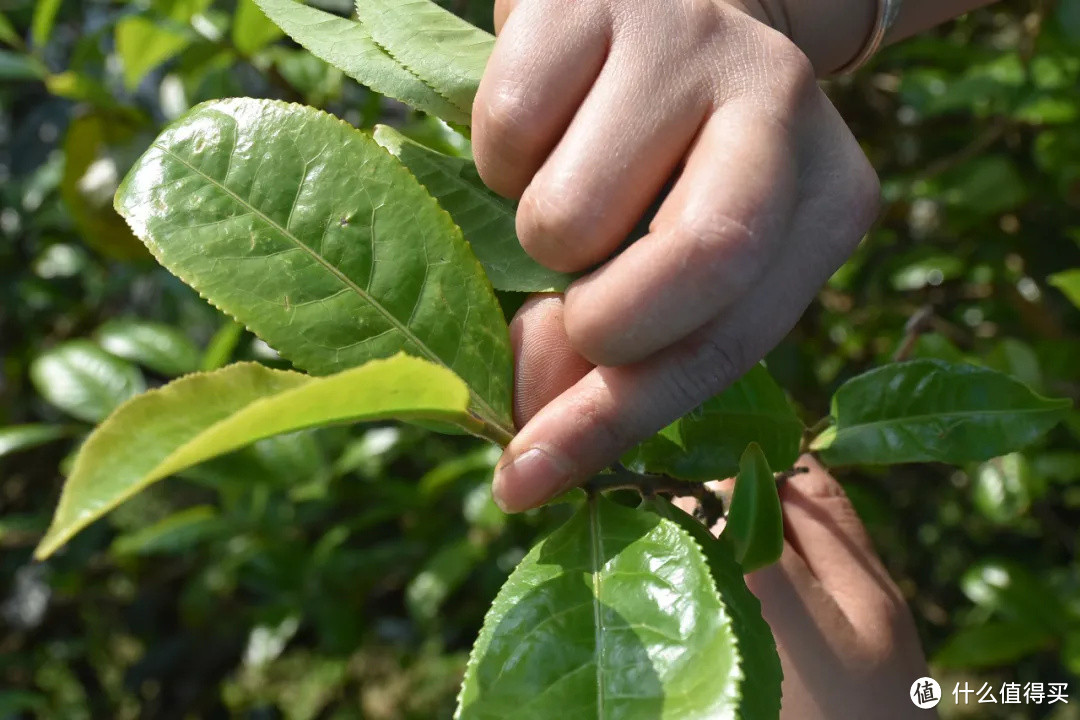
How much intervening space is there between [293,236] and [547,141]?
0.64 ft

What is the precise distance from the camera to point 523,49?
2.12 feet

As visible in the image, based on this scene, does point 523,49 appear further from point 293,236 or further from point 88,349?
point 88,349

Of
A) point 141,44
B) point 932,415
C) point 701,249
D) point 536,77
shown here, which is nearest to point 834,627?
point 932,415

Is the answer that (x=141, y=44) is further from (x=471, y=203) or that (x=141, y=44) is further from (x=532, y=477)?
(x=532, y=477)

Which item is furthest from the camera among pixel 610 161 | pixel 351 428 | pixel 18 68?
pixel 351 428

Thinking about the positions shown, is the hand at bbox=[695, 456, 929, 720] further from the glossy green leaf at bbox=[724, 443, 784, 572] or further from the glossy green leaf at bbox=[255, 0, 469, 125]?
the glossy green leaf at bbox=[255, 0, 469, 125]

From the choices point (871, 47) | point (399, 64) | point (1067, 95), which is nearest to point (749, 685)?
point (399, 64)

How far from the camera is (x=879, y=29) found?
0.97m

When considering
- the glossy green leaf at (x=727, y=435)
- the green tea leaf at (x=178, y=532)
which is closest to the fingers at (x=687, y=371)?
the glossy green leaf at (x=727, y=435)

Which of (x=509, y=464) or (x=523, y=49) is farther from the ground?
(x=523, y=49)

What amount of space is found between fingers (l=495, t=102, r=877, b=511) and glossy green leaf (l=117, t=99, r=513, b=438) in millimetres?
82

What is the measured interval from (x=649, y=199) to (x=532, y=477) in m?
0.21

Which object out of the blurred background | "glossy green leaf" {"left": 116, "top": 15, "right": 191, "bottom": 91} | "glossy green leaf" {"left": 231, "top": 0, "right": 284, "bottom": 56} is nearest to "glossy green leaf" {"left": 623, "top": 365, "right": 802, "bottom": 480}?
the blurred background

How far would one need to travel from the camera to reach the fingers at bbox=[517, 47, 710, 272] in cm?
61
